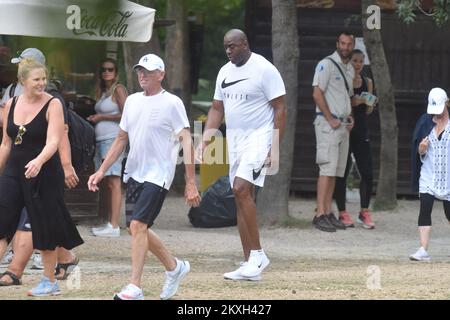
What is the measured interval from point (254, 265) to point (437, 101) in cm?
275

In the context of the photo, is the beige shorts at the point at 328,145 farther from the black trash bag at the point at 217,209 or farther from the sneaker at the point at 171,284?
the sneaker at the point at 171,284

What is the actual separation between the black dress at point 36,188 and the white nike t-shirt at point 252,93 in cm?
155

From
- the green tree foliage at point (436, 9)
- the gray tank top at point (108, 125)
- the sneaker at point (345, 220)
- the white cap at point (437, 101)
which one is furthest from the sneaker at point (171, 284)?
the sneaker at point (345, 220)

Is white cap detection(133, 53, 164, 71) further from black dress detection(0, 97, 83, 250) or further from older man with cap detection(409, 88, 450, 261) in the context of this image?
older man with cap detection(409, 88, 450, 261)

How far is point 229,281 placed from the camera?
744 cm

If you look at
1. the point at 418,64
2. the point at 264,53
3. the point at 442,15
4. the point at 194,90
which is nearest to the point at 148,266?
the point at 442,15

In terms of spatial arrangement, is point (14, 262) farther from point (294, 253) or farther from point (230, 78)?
point (294, 253)

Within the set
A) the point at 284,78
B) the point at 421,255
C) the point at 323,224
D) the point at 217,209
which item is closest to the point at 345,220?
the point at 323,224

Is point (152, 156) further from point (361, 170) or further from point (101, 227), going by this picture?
point (361, 170)

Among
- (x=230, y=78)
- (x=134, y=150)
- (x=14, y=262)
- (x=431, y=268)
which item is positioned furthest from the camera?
(x=431, y=268)

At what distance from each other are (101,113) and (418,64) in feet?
20.8

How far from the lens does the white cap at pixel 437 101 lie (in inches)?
357

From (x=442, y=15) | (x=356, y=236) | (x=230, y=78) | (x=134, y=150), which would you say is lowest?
(x=356, y=236)

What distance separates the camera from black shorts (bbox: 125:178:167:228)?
634 cm
